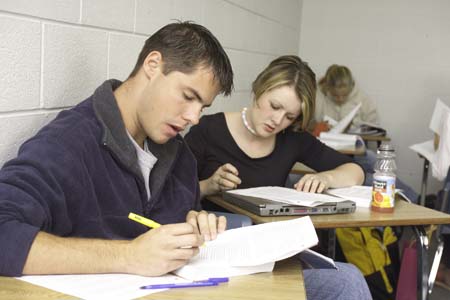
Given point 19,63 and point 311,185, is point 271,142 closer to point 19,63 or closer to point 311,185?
point 311,185

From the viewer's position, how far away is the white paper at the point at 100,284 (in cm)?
101

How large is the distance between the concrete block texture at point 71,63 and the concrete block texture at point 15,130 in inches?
2.4

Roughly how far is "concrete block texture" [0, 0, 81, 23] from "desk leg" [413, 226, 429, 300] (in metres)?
1.35

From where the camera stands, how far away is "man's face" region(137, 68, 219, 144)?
1464 mm

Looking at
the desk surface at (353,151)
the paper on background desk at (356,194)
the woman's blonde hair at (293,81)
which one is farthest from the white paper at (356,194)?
the desk surface at (353,151)

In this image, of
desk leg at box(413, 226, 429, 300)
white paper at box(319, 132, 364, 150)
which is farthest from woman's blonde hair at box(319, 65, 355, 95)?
desk leg at box(413, 226, 429, 300)

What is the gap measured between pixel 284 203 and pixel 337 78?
3.85 m

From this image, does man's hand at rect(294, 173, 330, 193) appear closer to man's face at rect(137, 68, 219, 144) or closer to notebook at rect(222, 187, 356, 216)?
notebook at rect(222, 187, 356, 216)

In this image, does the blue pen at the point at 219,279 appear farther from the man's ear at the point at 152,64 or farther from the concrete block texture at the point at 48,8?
the concrete block texture at the point at 48,8

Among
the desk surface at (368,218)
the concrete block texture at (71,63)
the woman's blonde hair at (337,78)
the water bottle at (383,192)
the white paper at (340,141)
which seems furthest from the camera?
the woman's blonde hair at (337,78)

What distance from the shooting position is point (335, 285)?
163 centimetres

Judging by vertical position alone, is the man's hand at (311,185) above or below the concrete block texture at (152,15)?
below

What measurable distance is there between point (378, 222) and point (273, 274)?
80cm

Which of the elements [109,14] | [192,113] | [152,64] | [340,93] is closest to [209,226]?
[192,113]
